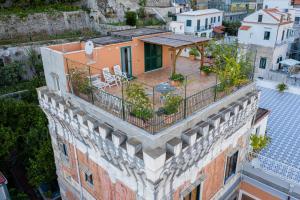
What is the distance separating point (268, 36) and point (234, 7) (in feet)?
85.8

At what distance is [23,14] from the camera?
3481cm

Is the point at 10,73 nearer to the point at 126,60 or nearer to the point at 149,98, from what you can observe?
the point at 126,60

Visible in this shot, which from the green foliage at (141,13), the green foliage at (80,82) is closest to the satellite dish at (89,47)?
the green foliage at (80,82)

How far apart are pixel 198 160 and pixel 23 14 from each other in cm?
3579

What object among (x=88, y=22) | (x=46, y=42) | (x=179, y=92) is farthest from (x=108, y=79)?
(x=88, y=22)

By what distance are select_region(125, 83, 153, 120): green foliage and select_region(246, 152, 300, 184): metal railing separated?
6541mm

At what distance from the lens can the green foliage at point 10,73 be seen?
2768 centimetres

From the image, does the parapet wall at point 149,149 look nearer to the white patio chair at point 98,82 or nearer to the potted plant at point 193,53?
the white patio chair at point 98,82

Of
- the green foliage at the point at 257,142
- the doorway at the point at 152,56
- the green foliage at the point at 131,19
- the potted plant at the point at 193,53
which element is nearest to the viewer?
the green foliage at the point at 257,142

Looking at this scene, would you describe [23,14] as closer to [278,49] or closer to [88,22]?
[88,22]

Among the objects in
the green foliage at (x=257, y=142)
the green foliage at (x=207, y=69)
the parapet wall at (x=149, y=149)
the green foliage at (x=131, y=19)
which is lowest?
the green foliage at (x=257, y=142)

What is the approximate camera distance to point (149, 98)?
8.69m

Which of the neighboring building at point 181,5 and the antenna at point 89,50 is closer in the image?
the antenna at point 89,50

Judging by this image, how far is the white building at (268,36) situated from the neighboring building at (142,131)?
23.2 meters
